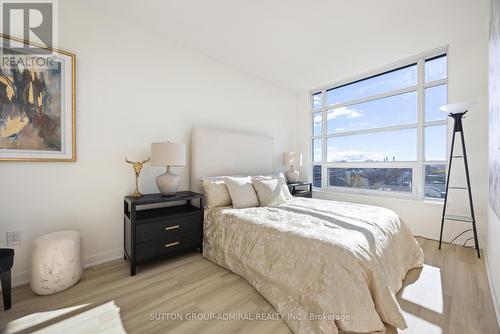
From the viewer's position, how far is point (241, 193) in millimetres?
2422

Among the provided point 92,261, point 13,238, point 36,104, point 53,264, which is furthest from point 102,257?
point 36,104

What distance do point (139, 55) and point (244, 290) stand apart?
2696 millimetres

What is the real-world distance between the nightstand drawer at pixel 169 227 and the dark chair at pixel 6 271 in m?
0.78

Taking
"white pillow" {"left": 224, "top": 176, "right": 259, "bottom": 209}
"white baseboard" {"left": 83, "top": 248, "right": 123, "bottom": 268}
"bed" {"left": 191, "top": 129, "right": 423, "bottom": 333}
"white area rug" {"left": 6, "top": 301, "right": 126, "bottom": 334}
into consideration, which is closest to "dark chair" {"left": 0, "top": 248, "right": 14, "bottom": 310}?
"white area rug" {"left": 6, "top": 301, "right": 126, "bottom": 334}

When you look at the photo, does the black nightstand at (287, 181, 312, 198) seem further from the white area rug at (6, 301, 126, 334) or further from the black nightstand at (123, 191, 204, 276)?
the white area rug at (6, 301, 126, 334)

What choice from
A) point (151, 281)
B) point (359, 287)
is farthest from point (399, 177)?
point (151, 281)

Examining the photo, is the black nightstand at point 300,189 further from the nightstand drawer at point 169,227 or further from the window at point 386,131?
the nightstand drawer at point 169,227

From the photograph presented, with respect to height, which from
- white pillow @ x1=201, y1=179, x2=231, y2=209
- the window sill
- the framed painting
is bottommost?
the window sill

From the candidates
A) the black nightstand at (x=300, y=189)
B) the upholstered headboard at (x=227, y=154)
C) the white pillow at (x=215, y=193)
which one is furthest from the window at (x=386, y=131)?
the white pillow at (x=215, y=193)

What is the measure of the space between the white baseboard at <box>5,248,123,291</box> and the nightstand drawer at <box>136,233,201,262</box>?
0.53 meters

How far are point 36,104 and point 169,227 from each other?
5.27ft

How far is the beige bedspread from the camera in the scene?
1219 mm

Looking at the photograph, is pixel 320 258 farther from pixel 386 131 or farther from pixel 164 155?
pixel 386 131

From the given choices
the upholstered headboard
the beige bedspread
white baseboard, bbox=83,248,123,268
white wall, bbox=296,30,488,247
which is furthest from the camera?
the upholstered headboard
